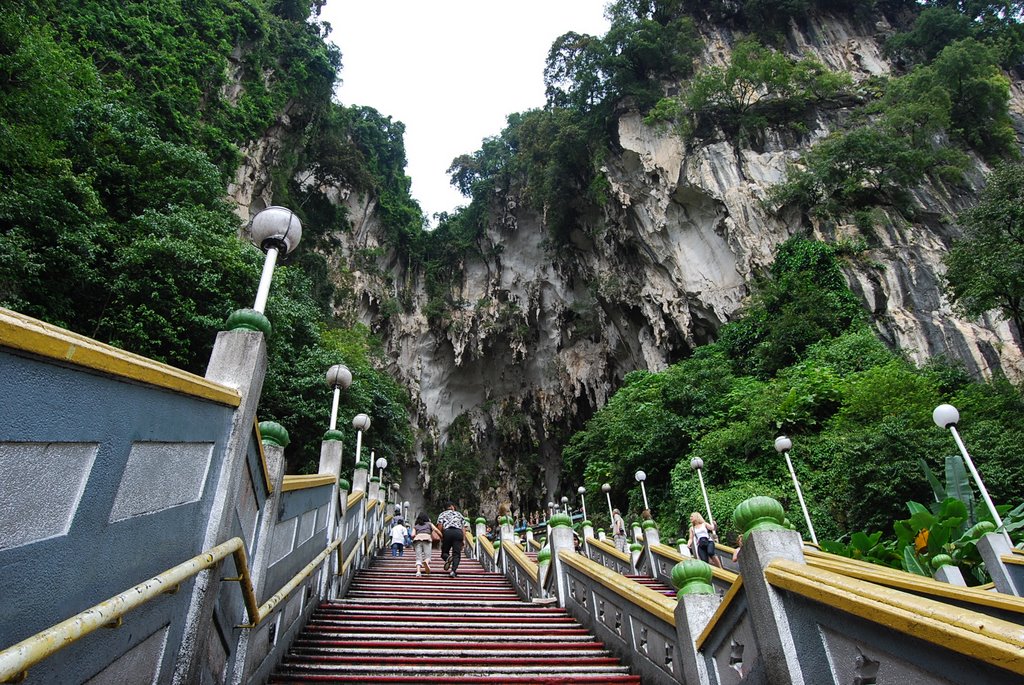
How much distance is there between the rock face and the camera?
53.7 ft

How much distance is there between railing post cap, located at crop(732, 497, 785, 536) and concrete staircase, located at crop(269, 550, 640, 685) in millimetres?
1694

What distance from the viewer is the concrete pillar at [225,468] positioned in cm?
251

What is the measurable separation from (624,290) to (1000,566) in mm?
18491

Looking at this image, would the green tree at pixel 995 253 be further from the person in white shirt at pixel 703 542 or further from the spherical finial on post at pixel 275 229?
the spherical finial on post at pixel 275 229

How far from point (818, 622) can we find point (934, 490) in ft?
29.7

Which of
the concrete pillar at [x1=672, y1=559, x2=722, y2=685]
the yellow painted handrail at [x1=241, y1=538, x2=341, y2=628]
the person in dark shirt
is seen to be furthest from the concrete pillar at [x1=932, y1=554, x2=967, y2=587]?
the yellow painted handrail at [x1=241, y1=538, x2=341, y2=628]

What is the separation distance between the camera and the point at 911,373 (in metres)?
12.2

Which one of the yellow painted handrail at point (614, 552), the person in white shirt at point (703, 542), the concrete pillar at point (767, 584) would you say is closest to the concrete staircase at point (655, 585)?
the yellow painted handrail at point (614, 552)

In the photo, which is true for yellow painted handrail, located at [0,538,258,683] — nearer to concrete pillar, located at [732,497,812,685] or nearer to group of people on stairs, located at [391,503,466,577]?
Answer: concrete pillar, located at [732,497,812,685]

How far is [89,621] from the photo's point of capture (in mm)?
1563

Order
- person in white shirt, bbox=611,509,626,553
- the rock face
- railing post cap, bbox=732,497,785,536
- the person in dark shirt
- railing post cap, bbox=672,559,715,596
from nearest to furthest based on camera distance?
railing post cap, bbox=732,497,785,536
railing post cap, bbox=672,559,715,596
the person in dark shirt
person in white shirt, bbox=611,509,626,553
the rock face

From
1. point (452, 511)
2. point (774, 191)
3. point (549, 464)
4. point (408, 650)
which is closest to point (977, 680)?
point (408, 650)

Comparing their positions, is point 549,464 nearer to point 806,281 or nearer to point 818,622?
point 806,281

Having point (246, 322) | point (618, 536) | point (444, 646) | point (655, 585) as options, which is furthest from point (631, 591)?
point (618, 536)
